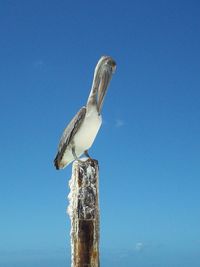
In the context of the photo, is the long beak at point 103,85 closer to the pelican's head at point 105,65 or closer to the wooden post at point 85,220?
the pelican's head at point 105,65

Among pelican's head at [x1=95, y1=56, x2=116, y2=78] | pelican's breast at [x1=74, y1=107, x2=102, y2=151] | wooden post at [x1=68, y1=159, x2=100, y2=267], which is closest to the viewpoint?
wooden post at [x1=68, y1=159, x2=100, y2=267]

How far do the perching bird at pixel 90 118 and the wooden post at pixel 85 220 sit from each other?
196 centimetres

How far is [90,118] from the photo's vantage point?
25.5 feet

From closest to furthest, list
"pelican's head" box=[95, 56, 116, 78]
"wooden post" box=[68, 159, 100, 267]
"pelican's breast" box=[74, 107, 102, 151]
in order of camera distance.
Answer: "wooden post" box=[68, 159, 100, 267], "pelican's head" box=[95, 56, 116, 78], "pelican's breast" box=[74, 107, 102, 151]

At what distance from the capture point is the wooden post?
5.44m

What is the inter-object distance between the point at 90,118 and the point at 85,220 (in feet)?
8.64

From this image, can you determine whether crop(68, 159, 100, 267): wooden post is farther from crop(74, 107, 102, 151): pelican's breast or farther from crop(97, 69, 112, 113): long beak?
crop(97, 69, 112, 113): long beak

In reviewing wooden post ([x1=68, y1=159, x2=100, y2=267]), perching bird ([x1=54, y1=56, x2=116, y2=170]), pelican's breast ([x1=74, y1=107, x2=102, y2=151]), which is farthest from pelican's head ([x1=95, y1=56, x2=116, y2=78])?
wooden post ([x1=68, y1=159, x2=100, y2=267])

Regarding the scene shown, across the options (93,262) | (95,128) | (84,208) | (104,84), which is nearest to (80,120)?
(95,128)

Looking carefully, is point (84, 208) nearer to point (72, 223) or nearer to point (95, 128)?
point (72, 223)

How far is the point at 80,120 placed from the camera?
310 inches

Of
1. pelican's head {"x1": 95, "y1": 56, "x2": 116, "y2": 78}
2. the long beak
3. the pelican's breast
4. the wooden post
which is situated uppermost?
pelican's head {"x1": 95, "y1": 56, "x2": 116, "y2": 78}

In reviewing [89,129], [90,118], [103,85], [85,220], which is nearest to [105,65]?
[103,85]

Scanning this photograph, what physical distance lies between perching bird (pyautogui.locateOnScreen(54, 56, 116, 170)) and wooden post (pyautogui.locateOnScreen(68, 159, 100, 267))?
6.44ft
